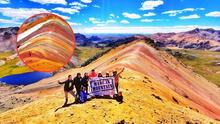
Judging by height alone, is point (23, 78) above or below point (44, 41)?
below

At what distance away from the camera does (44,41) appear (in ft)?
20.6

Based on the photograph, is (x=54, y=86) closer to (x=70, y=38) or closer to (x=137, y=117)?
(x=137, y=117)

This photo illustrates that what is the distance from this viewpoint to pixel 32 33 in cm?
575

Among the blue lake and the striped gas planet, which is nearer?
the striped gas planet

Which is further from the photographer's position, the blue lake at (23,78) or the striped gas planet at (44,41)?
the blue lake at (23,78)

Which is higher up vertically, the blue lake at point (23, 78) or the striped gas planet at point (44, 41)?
the striped gas planet at point (44, 41)

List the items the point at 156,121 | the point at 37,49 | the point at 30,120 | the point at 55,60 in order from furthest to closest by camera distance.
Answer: the point at 156,121 → the point at 30,120 → the point at 55,60 → the point at 37,49

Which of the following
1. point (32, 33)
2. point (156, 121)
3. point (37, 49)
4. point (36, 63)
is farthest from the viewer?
point (156, 121)

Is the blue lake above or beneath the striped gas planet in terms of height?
beneath

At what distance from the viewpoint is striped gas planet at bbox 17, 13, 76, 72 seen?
19.3 feet

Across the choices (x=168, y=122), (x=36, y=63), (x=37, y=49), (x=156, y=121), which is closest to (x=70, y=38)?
(x=37, y=49)

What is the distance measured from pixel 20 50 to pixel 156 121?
11.7 meters

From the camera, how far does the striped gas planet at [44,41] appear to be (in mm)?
5887

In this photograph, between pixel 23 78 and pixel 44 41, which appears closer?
pixel 44 41
